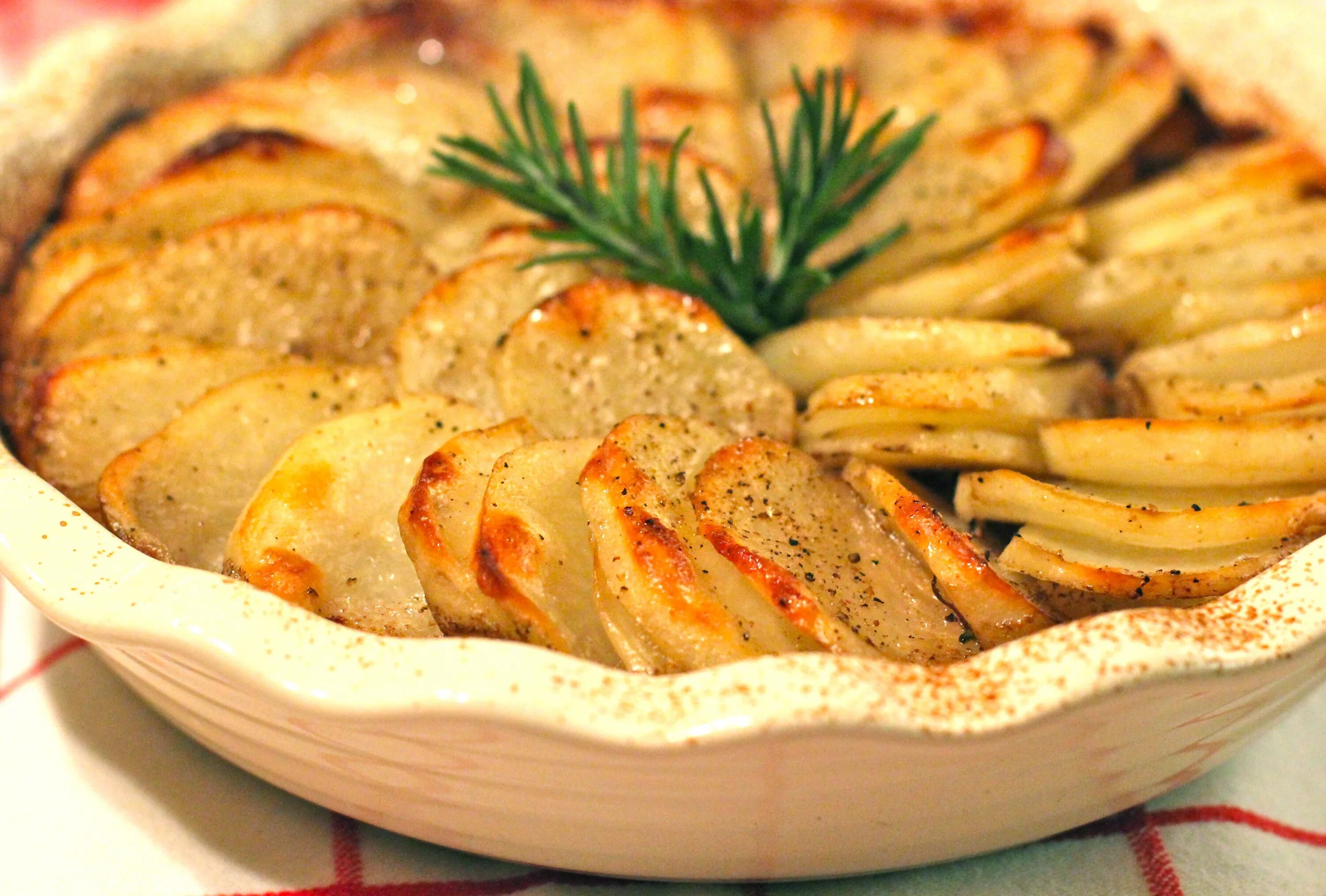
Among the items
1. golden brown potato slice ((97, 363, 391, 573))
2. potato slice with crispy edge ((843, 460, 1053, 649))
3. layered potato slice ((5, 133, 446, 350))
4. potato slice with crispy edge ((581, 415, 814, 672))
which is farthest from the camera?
layered potato slice ((5, 133, 446, 350))

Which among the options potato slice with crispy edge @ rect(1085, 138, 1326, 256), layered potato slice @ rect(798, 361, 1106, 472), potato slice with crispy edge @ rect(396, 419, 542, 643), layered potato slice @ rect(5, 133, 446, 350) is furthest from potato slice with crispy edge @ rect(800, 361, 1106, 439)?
layered potato slice @ rect(5, 133, 446, 350)

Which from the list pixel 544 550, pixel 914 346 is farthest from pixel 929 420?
pixel 544 550

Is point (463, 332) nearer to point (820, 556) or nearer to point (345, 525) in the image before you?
point (345, 525)

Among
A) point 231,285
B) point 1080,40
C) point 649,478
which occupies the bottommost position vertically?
point 649,478

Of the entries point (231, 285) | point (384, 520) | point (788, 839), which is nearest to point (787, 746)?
point (788, 839)

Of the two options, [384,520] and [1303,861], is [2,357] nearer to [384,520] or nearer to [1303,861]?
[384,520]

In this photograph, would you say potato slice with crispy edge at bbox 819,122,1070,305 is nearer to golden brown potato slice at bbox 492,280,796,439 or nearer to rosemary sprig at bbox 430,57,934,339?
rosemary sprig at bbox 430,57,934,339
